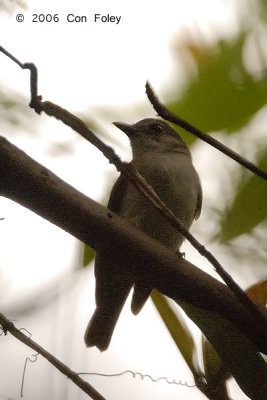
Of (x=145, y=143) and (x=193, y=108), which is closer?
(x=193, y=108)

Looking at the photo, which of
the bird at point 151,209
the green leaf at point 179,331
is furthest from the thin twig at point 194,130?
the bird at point 151,209

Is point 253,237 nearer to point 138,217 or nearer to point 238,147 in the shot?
point 238,147

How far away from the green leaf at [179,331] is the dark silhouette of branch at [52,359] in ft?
1.39

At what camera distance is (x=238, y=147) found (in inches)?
53.6

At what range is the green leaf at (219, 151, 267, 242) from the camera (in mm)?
1300

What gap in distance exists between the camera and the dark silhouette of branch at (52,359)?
1.33 metres

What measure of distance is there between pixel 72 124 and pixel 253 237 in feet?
1.78

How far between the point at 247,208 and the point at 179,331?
62 centimetres

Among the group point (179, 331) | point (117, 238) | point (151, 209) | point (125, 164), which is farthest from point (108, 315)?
point (125, 164)

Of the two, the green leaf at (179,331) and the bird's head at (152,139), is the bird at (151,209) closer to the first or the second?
the bird's head at (152,139)

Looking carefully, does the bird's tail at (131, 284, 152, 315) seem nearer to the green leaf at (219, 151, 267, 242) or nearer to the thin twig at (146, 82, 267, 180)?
the green leaf at (219, 151, 267, 242)

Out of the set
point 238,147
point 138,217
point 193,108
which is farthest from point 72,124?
point 138,217

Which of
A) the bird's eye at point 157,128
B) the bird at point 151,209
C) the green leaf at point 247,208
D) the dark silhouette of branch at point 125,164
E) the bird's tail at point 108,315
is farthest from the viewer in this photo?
the bird's eye at point 157,128

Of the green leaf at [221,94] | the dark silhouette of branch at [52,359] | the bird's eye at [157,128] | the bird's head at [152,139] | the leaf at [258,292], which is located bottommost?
the dark silhouette of branch at [52,359]
